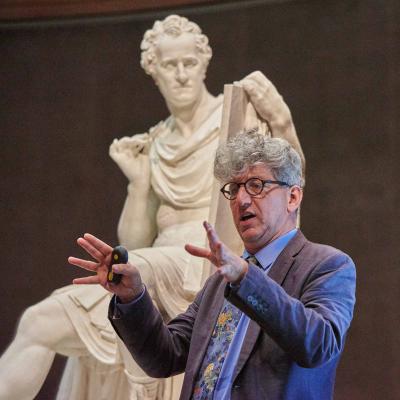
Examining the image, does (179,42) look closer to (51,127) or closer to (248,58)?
(248,58)

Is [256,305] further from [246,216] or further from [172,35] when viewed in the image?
[172,35]

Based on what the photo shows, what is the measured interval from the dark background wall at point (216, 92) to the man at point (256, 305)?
10.2 feet

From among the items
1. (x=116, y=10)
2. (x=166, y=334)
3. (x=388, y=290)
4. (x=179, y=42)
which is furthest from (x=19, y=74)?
(x=166, y=334)

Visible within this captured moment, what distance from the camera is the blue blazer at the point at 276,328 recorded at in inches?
71.1

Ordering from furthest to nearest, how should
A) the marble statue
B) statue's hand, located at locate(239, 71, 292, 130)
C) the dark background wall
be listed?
the dark background wall → the marble statue → statue's hand, located at locate(239, 71, 292, 130)

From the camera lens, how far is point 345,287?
1.97 meters

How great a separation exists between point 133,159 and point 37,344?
100cm

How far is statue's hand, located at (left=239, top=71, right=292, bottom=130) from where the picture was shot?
12.4 feet

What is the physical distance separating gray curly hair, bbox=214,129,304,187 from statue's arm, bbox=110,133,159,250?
2.40 metres

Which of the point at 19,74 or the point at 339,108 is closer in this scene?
the point at 339,108

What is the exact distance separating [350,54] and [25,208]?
89.0 inches

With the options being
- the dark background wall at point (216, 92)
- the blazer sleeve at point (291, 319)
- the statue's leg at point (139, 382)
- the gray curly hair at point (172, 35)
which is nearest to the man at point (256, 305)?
the blazer sleeve at point (291, 319)

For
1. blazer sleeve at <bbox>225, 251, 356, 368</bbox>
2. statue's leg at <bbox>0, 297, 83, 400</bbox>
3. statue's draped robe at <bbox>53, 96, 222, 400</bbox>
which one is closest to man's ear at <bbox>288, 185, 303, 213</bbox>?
blazer sleeve at <bbox>225, 251, 356, 368</bbox>

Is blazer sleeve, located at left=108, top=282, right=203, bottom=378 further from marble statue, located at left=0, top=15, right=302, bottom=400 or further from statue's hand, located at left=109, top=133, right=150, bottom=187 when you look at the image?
statue's hand, located at left=109, top=133, right=150, bottom=187
